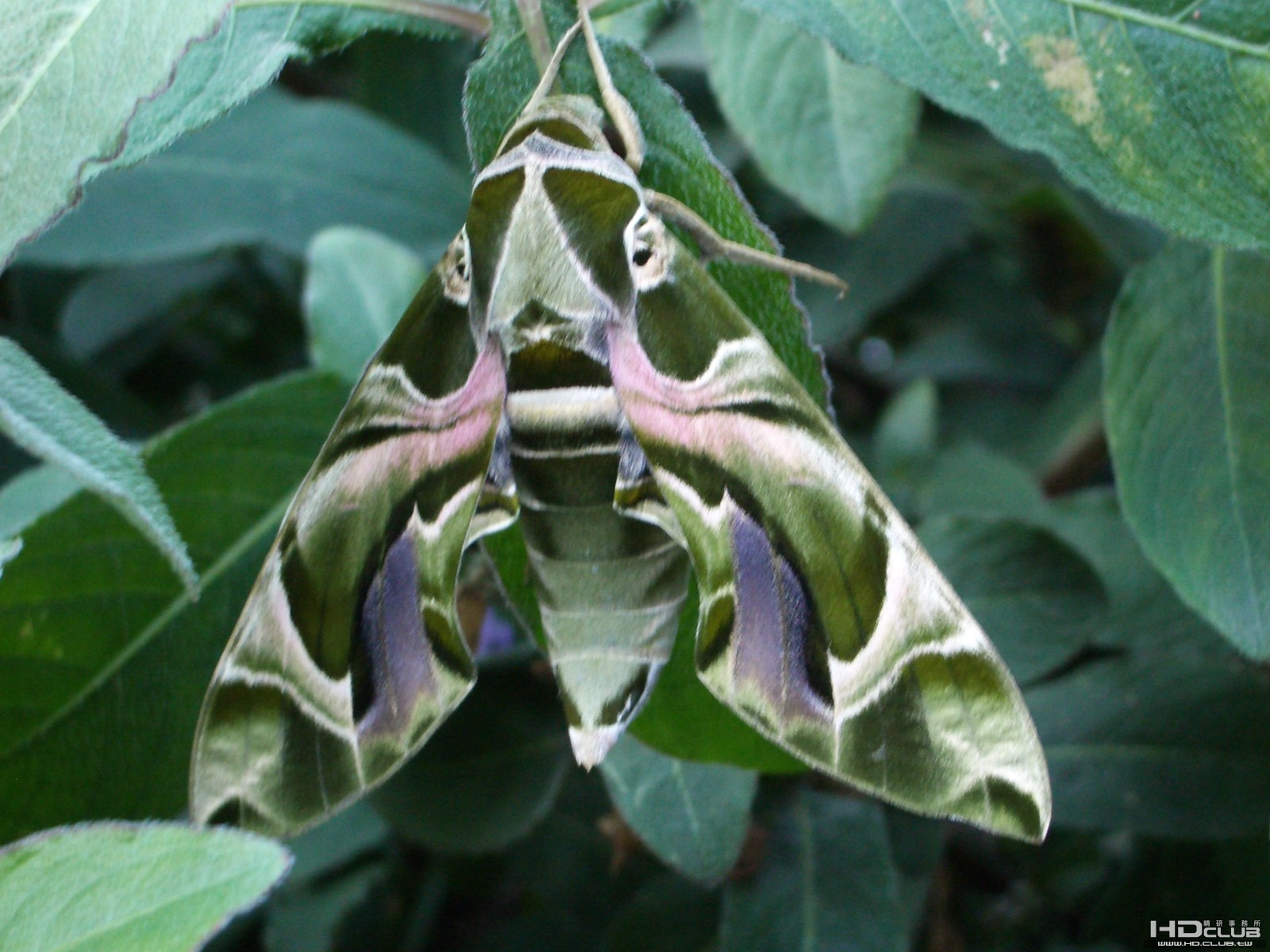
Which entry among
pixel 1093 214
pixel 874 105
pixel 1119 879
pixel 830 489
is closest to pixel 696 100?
pixel 874 105

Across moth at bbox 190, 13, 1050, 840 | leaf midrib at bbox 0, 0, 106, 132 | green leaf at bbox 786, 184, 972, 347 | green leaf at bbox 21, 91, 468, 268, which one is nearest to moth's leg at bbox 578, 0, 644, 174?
moth at bbox 190, 13, 1050, 840

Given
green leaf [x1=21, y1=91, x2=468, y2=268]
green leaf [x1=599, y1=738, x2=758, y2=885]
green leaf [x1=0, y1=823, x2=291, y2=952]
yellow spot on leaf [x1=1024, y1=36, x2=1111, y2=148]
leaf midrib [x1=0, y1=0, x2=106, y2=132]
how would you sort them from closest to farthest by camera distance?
1. green leaf [x1=0, y1=823, x2=291, y2=952]
2. leaf midrib [x1=0, y1=0, x2=106, y2=132]
3. yellow spot on leaf [x1=1024, y1=36, x2=1111, y2=148]
4. green leaf [x1=599, y1=738, x2=758, y2=885]
5. green leaf [x1=21, y1=91, x2=468, y2=268]

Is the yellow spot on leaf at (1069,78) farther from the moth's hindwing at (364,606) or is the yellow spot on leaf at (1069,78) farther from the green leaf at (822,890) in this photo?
the green leaf at (822,890)

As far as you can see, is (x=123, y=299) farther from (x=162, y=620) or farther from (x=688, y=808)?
(x=688, y=808)

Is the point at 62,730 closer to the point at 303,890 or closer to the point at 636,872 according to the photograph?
the point at 303,890

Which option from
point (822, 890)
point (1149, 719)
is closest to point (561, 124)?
point (822, 890)

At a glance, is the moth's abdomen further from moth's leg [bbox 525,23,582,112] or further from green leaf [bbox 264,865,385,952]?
green leaf [bbox 264,865,385,952]

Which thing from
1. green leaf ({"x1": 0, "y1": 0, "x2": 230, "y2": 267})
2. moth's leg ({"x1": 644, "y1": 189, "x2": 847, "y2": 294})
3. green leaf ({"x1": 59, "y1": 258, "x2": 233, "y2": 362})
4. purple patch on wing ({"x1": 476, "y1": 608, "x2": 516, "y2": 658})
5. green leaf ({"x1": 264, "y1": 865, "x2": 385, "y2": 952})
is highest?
green leaf ({"x1": 0, "y1": 0, "x2": 230, "y2": 267})
